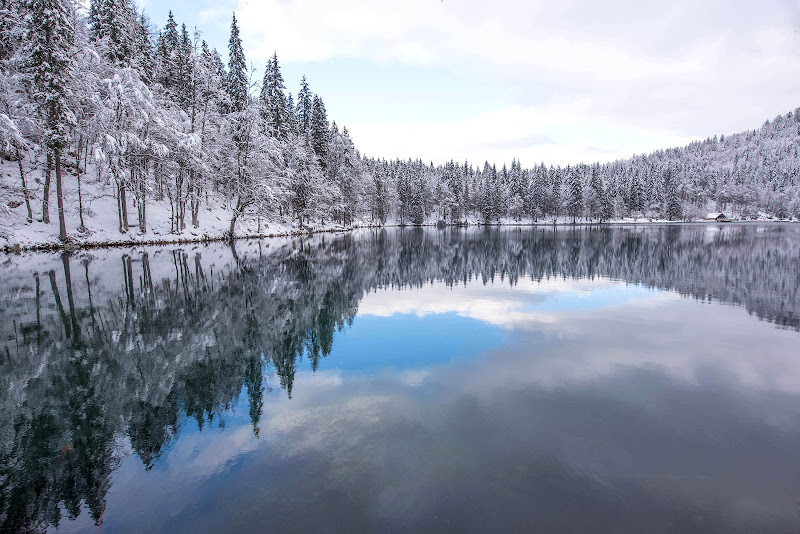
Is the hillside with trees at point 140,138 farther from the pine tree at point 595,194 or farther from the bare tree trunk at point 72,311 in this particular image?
the pine tree at point 595,194

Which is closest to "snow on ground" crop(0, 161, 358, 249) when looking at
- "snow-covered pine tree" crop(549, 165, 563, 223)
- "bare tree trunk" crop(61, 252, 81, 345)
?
"bare tree trunk" crop(61, 252, 81, 345)

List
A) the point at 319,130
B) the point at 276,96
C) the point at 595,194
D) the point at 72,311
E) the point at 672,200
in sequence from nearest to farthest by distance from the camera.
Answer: the point at 72,311 → the point at 276,96 → the point at 319,130 → the point at 595,194 → the point at 672,200

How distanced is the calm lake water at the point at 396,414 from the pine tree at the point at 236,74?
36320 mm

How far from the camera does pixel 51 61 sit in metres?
Result: 30.6

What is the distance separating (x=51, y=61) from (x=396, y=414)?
3924 centimetres

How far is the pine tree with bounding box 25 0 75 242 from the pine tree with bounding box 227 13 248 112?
664 inches

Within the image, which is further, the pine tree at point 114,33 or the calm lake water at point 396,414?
the pine tree at point 114,33

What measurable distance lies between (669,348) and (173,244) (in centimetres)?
4516

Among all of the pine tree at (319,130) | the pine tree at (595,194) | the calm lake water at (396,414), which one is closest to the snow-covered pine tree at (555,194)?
the pine tree at (595,194)

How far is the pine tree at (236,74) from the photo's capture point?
4716 centimetres

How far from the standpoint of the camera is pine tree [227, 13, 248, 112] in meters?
47.2

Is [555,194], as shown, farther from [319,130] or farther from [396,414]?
[396,414]

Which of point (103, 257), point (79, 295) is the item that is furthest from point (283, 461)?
point (103, 257)

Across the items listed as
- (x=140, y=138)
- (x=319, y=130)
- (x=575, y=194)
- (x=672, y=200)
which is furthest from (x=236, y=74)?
(x=672, y=200)
